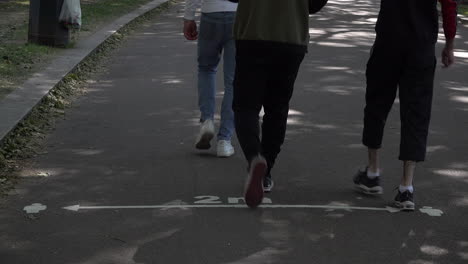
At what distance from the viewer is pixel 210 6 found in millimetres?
7098

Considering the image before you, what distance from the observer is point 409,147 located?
6.14 m

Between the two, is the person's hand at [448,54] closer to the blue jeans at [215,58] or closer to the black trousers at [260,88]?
the black trousers at [260,88]

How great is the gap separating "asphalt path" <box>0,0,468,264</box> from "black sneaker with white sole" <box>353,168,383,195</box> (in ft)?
0.23

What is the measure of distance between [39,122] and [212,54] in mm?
2217

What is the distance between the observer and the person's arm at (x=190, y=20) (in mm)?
7172

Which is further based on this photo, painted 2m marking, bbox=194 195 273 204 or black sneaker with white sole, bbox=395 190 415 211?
painted 2m marking, bbox=194 195 273 204

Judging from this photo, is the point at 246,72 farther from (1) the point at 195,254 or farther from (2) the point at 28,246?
(2) the point at 28,246

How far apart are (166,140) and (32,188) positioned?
1857mm

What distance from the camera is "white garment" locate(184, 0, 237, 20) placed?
23.2 feet

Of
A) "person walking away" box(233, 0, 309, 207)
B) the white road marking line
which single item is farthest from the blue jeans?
the white road marking line

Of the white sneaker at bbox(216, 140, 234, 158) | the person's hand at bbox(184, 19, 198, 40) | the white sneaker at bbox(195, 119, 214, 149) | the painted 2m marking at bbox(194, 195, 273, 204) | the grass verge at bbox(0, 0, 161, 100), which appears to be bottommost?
the grass verge at bbox(0, 0, 161, 100)

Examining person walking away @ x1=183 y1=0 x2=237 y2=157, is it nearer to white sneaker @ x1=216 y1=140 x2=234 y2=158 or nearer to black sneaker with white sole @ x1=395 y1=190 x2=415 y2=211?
white sneaker @ x1=216 y1=140 x2=234 y2=158

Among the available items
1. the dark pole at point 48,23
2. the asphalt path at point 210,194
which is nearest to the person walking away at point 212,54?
the asphalt path at point 210,194

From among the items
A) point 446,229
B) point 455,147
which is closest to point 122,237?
point 446,229
